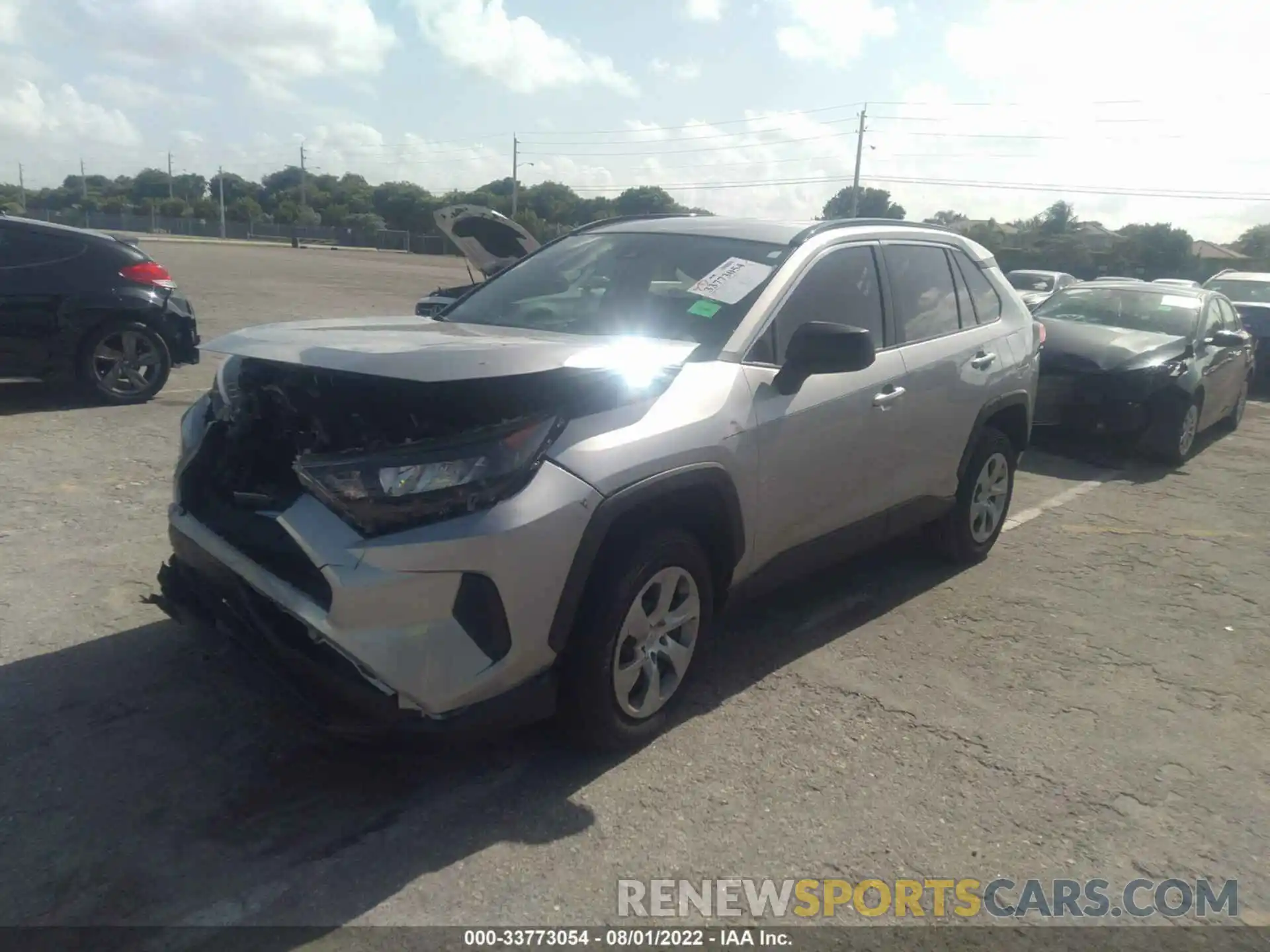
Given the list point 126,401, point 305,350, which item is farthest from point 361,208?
point 305,350

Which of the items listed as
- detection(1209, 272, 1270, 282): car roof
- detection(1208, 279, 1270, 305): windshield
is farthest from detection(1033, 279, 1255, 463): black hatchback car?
detection(1209, 272, 1270, 282): car roof

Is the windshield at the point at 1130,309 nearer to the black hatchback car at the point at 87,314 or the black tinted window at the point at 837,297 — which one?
the black tinted window at the point at 837,297

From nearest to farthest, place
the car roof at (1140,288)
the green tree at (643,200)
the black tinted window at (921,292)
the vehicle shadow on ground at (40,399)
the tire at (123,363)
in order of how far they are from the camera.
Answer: the black tinted window at (921,292), the vehicle shadow on ground at (40,399), the tire at (123,363), the car roof at (1140,288), the green tree at (643,200)

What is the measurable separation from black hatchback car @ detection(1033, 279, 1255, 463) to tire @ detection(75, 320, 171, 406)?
7.64 meters

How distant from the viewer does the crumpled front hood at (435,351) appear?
120 inches

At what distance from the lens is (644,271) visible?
4496 mm

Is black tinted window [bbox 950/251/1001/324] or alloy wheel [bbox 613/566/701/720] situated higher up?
black tinted window [bbox 950/251/1001/324]

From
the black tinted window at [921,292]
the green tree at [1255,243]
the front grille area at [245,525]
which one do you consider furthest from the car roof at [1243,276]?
the green tree at [1255,243]

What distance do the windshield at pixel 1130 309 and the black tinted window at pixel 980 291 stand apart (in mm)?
4632

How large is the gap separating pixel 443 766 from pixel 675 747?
32.1 inches

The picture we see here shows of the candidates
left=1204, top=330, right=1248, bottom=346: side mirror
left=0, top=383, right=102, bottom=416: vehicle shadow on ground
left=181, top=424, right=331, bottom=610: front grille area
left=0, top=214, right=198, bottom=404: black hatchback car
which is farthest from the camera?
left=1204, top=330, right=1248, bottom=346: side mirror

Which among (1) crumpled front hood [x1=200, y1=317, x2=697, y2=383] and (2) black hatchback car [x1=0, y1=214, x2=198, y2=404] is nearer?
(1) crumpled front hood [x1=200, y1=317, x2=697, y2=383]

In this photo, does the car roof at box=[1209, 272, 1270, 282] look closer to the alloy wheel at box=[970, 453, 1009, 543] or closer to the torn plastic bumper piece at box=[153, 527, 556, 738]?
the alloy wheel at box=[970, 453, 1009, 543]

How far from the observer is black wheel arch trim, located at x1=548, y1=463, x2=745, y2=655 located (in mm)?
3129
